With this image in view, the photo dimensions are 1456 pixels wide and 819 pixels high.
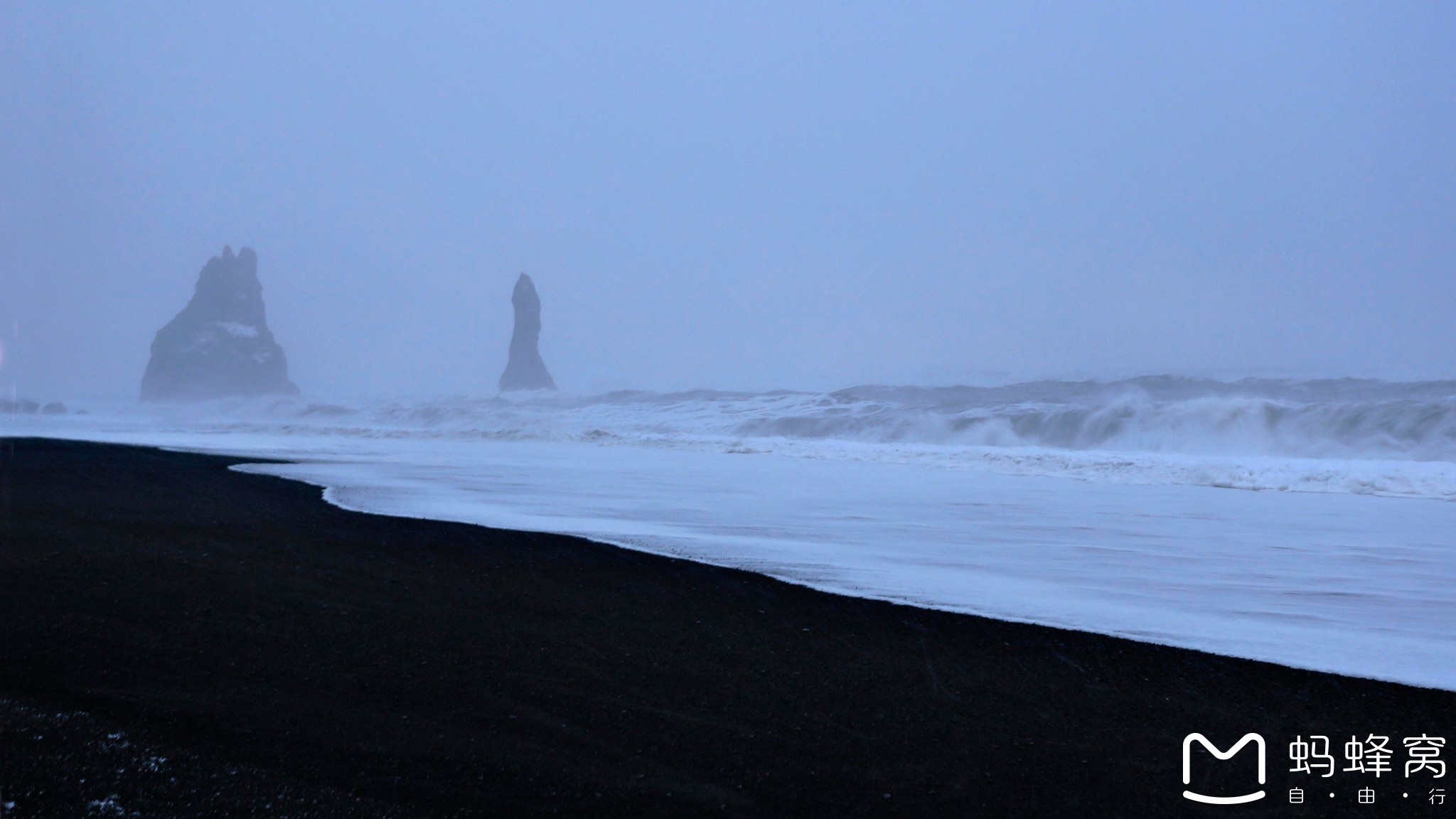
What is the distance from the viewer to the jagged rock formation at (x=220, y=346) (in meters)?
84.9

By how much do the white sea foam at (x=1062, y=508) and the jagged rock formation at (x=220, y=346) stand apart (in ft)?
228

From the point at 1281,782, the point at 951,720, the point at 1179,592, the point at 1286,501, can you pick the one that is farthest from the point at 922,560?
the point at 1286,501

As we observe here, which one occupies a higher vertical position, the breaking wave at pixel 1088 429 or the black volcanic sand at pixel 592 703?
the breaking wave at pixel 1088 429

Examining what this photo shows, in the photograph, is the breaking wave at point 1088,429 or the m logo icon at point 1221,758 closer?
the m logo icon at point 1221,758

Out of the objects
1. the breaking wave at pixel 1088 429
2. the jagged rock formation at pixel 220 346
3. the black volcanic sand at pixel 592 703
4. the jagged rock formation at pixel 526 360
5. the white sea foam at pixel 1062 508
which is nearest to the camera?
the black volcanic sand at pixel 592 703

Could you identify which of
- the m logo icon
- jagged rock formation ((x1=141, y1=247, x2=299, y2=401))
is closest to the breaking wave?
the m logo icon

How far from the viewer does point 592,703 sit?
3.20 metres

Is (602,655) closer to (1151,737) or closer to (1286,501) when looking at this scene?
(1151,737)

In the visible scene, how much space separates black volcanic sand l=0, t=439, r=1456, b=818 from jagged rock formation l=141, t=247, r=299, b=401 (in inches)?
3591

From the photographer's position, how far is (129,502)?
838 centimetres

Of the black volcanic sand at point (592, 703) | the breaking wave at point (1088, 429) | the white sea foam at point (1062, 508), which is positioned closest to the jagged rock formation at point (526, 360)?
the breaking wave at point (1088, 429)

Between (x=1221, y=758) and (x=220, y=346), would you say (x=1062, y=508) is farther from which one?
(x=220, y=346)

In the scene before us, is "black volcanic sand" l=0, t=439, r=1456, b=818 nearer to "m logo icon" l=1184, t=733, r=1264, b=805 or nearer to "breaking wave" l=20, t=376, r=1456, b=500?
"m logo icon" l=1184, t=733, r=1264, b=805

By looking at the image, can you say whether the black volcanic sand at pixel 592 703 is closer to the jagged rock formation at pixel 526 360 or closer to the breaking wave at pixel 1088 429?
the breaking wave at pixel 1088 429
